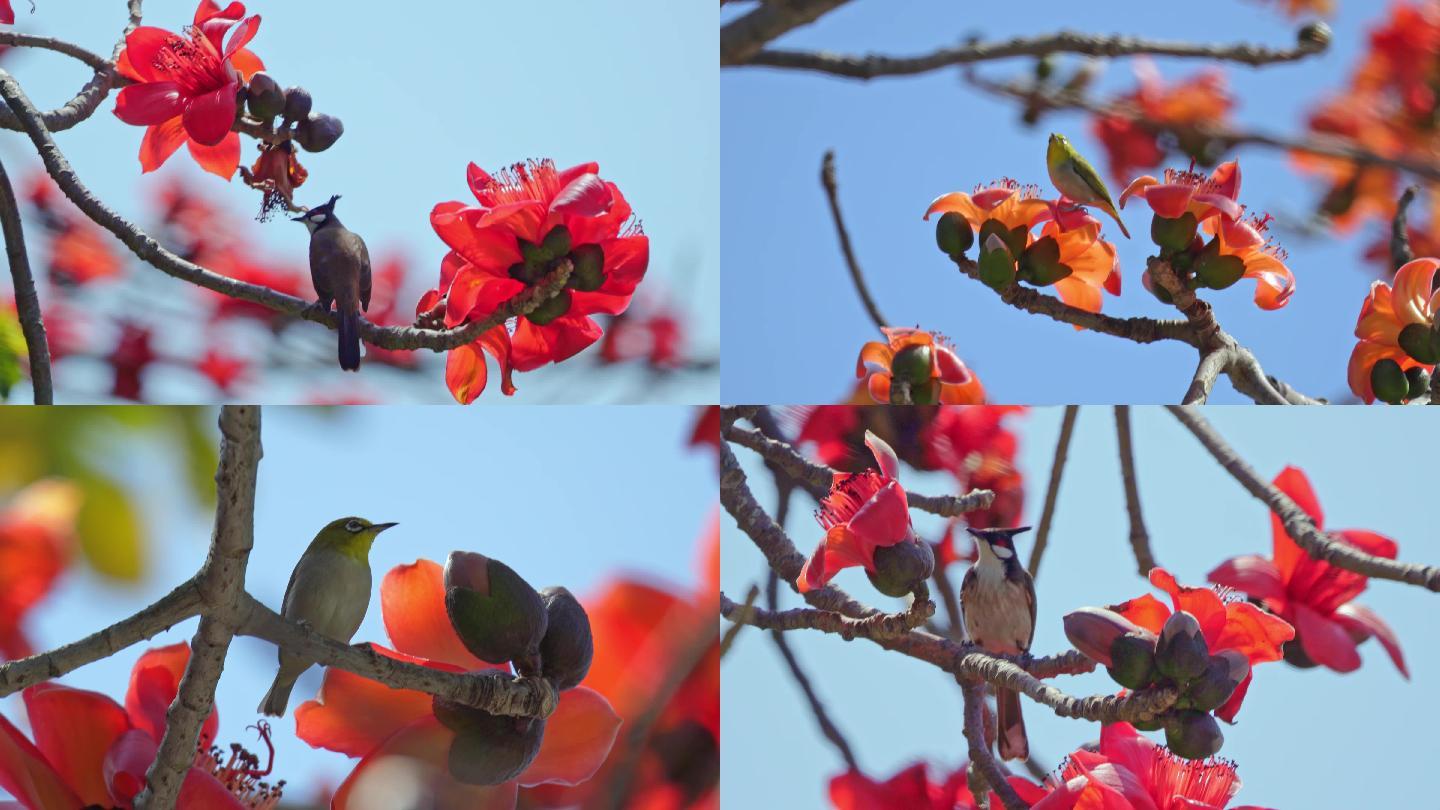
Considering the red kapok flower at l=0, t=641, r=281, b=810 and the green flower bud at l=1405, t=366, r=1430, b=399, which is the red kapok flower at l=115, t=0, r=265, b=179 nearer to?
the red kapok flower at l=0, t=641, r=281, b=810

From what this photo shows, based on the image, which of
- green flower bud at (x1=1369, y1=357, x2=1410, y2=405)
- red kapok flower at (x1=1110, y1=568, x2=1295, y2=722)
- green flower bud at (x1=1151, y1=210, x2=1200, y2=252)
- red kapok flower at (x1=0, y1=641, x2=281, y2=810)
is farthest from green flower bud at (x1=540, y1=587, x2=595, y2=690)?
green flower bud at (x1=1369, y1=357, x2=1410, y2=405)

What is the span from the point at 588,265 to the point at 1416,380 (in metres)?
0.42

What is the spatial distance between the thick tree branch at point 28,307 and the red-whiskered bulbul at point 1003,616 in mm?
408

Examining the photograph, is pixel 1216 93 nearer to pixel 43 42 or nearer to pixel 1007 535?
pixel 1007 535

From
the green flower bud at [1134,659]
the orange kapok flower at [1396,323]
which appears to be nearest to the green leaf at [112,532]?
the green flower bud at [1134,659]

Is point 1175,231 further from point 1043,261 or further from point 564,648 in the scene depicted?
point 564,648

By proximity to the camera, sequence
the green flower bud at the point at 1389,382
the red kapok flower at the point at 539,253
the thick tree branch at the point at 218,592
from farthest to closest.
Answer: the green flower bud at the point at 1389,382 < the red kapok flower at the point at 539,253 < the thick tree branch at the point at 218,592

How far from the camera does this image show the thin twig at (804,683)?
0.57 m

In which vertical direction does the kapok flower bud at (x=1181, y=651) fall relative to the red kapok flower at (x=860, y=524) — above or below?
below

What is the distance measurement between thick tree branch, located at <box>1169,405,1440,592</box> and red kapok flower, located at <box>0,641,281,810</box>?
439mm

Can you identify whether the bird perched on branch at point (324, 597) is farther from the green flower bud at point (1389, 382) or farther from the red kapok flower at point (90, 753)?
the green flower bud at point (1389, 382)

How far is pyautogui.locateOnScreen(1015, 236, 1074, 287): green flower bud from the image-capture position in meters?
0.59

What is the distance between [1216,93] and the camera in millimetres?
882

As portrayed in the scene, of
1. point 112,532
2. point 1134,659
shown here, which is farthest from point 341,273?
point 1134,659
